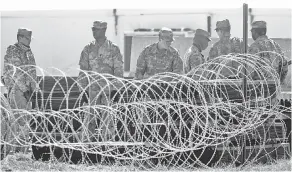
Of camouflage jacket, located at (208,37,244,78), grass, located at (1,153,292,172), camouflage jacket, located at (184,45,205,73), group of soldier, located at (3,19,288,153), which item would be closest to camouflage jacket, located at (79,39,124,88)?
group of soldier, located at (3,19,288,153)

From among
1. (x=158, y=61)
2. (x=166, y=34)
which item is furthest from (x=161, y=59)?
(x=166, y=34)

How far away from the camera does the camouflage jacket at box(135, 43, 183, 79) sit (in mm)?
9781

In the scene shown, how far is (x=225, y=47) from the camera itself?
10609 millimetres

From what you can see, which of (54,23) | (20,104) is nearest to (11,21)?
(54,23)

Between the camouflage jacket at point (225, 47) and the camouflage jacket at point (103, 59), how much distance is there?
5.58ft

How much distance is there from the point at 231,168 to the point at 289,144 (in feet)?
5.01

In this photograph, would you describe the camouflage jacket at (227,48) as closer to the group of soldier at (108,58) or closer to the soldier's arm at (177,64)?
the group of soldier at (108,58)

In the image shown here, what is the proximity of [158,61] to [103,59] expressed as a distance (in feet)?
2.84

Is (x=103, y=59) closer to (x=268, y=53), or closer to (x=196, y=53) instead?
(x=196, y=53)

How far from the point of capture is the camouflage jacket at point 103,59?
986 cm

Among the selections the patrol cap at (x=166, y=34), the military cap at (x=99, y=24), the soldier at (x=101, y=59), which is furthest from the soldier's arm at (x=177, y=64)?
the military cap at (x=99, y=24)

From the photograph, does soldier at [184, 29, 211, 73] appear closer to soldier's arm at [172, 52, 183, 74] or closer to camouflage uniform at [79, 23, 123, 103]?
soldier's arm at [172, 52, 183, 74]

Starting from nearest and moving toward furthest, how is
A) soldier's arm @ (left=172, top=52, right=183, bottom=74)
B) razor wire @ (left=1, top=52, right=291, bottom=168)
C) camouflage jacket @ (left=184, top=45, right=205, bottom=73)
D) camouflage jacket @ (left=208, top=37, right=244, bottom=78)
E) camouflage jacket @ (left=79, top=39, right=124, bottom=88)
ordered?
1. razor wire @ (left=1, top=52, right=291, bottom=168)
2. soldier's arm @ (left=172, top=52, right=183, bottom=74)
3. camouflage jacket @ (left=79, top=39, right=124, bottom=88)
4. camouflage jacket @ (left=184, top=45, right=205, bottom=73)
5. camouflage jacket @ (left=208, top=37, right=244, bottom=78)

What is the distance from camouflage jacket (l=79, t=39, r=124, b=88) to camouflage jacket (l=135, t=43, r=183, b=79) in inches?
12.4
